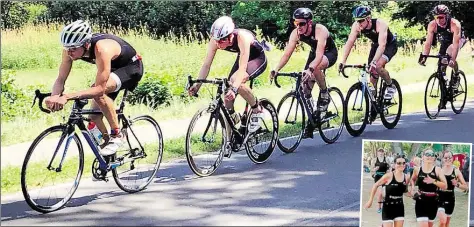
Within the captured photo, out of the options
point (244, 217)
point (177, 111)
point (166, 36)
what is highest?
point (166, 36)

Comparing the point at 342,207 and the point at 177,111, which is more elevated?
the point at 177,111

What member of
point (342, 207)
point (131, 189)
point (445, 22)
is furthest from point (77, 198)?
point (445, 22)

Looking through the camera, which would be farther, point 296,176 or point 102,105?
point 296,176

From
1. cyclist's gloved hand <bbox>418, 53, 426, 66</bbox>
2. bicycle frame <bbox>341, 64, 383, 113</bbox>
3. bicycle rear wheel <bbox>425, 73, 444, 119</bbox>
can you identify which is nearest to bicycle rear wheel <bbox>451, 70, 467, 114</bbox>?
bicycle rear wheel <bbox>425, 73, 444, 119</bbox>

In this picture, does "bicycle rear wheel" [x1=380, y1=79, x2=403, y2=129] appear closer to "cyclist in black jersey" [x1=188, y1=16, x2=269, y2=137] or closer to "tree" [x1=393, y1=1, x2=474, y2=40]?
"tree" [x1=393, y1=1, x2=474, y2=40]

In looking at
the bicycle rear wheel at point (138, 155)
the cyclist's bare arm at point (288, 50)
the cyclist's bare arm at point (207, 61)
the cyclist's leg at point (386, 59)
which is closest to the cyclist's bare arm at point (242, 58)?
the cyclist's bare arm at point (207, 61)

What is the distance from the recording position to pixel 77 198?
4.89 metres

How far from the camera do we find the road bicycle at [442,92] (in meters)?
5.36

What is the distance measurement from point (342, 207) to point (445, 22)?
1.51 metres

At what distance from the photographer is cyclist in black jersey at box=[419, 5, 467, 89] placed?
5262 millimetres

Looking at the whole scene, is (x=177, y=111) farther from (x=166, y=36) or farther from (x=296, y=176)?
(x=296, y=176)

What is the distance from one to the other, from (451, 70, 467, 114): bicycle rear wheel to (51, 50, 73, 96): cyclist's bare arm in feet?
8.93

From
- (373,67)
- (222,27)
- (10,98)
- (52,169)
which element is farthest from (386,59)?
(10,98)

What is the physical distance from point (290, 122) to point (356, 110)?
0.51m
